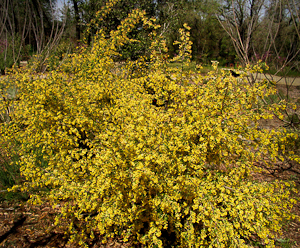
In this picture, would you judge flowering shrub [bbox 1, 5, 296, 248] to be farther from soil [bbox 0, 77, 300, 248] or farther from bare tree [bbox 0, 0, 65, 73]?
bare tree [bbox 0, 0, 65, 73]

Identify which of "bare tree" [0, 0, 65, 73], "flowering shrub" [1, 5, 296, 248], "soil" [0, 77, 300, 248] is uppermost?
"bare tree" [0, 0, 65, 73]

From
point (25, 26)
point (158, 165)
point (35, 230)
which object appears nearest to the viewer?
point (158, 165)

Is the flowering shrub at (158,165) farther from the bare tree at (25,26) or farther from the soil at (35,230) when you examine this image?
the bare tree at (25,26)

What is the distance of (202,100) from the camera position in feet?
8.46

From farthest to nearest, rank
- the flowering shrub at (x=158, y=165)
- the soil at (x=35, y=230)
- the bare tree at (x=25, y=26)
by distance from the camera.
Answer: the bare tree at (x=25, y=26)
the soil at (x=35, y=230)
the flowering shrub at (x=158, y=165)

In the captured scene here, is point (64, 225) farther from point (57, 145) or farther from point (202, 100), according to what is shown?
point (202, 100)

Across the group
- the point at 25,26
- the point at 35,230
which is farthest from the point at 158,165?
the point at 25,26

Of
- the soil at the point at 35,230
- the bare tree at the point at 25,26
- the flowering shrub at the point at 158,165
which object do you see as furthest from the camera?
the bare tree at the point at 25,26

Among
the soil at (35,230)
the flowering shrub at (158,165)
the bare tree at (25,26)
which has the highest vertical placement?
the bare tree at (25,26)

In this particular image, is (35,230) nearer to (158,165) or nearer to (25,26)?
(158,165)

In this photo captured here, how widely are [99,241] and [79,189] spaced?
1.08 m

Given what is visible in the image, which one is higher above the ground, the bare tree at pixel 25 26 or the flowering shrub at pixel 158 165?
the bare tree at pixel 25 26

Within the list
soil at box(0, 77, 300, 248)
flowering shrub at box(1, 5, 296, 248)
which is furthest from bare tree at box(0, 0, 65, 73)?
soil at box(0, 77, 300, 248)

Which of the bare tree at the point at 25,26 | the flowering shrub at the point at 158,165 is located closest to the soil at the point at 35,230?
the flowering shrub at the point at 158,165
